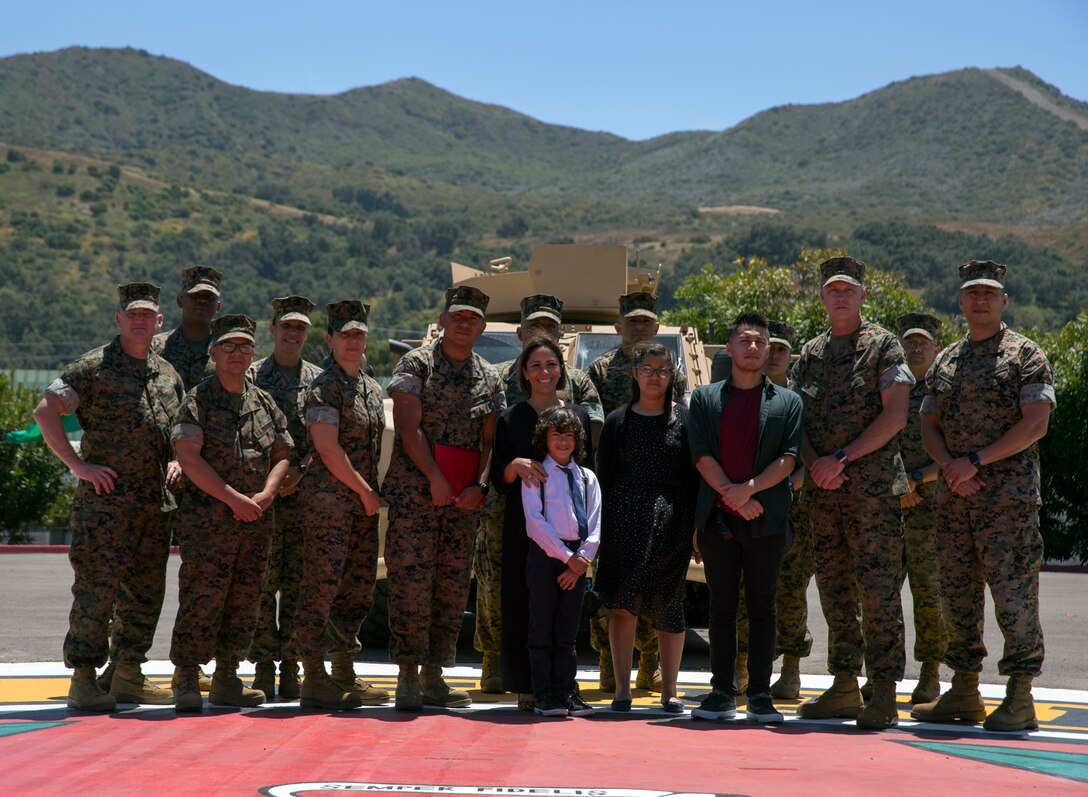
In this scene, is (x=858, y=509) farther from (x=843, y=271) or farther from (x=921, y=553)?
(x=921, y=553)

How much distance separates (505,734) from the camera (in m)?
6.39

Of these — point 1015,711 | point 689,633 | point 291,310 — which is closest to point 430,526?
point 291,310

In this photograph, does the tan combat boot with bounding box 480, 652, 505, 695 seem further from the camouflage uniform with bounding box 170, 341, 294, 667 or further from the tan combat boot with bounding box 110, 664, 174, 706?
the tan combat boot with bounding box 110, 664, 174, 706

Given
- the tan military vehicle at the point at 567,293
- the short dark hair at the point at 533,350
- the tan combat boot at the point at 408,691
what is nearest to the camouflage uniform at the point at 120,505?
the tan combat boot at the point at 408,691

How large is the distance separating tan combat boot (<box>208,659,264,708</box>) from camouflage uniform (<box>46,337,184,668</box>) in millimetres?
476

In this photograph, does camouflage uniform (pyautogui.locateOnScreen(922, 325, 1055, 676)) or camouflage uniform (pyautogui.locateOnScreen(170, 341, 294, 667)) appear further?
camouflage uniform (pyautogui.locateOnScreen(170, 341, 294, 667))

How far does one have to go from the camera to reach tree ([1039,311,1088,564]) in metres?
20.2

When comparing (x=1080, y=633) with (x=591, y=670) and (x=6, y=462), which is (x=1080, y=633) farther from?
(x=6, y=462)

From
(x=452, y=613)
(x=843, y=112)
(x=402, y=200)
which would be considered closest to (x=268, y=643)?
(x=452, y=613)

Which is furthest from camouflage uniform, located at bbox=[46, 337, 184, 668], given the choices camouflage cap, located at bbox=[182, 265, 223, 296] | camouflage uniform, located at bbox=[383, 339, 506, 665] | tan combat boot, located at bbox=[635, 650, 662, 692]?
tan combat boot, located at bbox=[635, 650, 662, 692]

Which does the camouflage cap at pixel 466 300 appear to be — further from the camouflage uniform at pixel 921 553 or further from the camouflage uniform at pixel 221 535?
the camouflage uniform at pixel 921 553

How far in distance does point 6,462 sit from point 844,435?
1932 cm

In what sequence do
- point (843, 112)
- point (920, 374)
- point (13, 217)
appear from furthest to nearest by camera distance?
point (843, 112)
point (13, 217)
point (920, 374)

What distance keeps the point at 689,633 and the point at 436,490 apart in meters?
4.52
